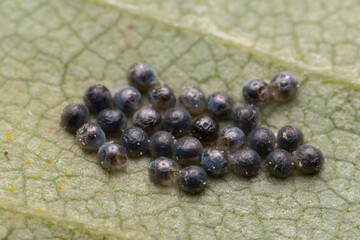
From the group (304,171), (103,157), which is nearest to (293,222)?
(304,171)

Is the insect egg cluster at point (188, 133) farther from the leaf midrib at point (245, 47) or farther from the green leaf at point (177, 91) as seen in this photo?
the leaf midrib at point (245, 47)

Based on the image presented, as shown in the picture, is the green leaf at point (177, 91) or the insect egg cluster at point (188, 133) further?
the insect egg cluster at point (188, 133)

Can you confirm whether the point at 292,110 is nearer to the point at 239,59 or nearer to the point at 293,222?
Result: the point at 239,59

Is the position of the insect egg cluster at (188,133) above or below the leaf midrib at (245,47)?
below

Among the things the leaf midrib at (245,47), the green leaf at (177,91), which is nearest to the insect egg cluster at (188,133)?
the green leaf at (177,91)

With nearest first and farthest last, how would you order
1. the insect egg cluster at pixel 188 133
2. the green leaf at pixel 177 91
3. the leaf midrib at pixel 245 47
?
the green leaf at pixel 177 91
the insect egg cluster at pixel 188 133
the leaf midrib at pixel 245 47

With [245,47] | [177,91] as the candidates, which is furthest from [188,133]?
[245,47]
